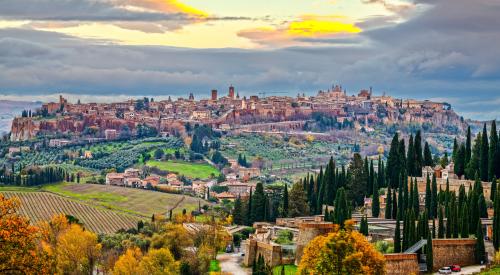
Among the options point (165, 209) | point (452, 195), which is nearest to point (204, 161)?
point (165, 209)

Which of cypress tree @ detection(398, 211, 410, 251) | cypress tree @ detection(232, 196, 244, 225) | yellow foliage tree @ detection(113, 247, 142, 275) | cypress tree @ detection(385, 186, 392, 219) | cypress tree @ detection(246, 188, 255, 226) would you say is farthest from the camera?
cypress tree @ detection(232, 196, 244, 225)

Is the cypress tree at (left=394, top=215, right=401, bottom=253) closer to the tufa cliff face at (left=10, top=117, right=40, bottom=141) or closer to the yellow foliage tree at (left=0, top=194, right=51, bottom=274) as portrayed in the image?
the yellow foliage tree at (left=0, top=194, right=51, bottom=274)

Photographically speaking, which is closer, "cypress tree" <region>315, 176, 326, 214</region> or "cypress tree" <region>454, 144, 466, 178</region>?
"cypress tree" <region>454, 144, 466, 178</region>

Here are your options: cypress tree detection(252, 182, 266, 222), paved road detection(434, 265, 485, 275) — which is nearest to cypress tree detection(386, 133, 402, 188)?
cypress tree detection(252, 182, 266, 222)

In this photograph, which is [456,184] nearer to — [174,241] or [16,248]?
[174,241]

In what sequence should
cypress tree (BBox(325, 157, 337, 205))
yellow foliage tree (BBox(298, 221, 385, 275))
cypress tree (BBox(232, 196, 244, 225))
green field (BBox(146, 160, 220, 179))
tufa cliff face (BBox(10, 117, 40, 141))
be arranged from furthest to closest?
1. tufa cliff face (BBox(10, 117, 40, 141))
2. green field (BBox(146, 160, 220, 179))
3. cypress tree (BBox(232, 196, 244, 225))
4. cypress tree (BBox(325, 157, 337, 205))
5. yellow foliage tree (BBox(298, 221, 385, 275))

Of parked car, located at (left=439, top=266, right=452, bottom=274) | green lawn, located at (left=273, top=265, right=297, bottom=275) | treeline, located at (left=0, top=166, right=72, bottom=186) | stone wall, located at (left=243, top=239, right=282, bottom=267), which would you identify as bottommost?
treeline, located at (left=0, top=166, right=72, bottom=186)
